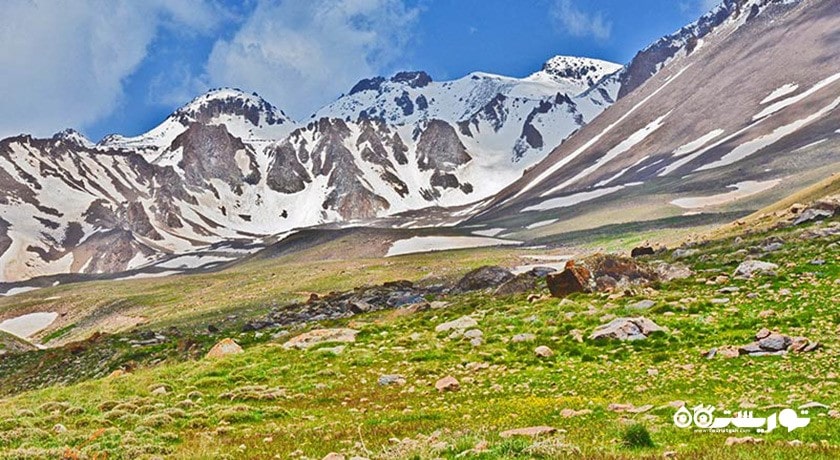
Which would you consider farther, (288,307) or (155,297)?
(155,297)

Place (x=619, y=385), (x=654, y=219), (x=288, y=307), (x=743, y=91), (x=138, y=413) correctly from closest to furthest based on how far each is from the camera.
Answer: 1. (x=619, y=385)
2. (x=138, y=413)
3. (x=288, y=307)
4. (x=654, y=219)
5. (x=743, y=91)

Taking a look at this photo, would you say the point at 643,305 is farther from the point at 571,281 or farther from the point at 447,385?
the point at 447,385

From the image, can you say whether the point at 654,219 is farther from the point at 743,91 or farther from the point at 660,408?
the point at 743,91

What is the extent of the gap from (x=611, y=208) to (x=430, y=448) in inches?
4267

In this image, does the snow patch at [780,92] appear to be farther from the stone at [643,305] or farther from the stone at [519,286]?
the stone at [643,305]

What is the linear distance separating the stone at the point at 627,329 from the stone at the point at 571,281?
351 inches

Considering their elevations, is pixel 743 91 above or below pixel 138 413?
above

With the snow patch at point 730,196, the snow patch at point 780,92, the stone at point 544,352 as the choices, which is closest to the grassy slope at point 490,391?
the stone at point 544,352

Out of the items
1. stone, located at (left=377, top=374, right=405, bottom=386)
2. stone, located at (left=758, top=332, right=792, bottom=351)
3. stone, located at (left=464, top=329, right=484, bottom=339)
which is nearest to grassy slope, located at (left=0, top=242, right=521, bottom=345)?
stone, located at (left=464, top=329, right=484, bottom=339)

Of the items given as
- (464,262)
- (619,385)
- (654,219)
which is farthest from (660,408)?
(654,219)

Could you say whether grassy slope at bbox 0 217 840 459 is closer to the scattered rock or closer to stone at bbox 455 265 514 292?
the scattered rock

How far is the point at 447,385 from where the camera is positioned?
17.6m

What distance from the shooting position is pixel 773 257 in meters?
27.0

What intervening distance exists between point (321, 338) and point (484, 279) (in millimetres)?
19689
